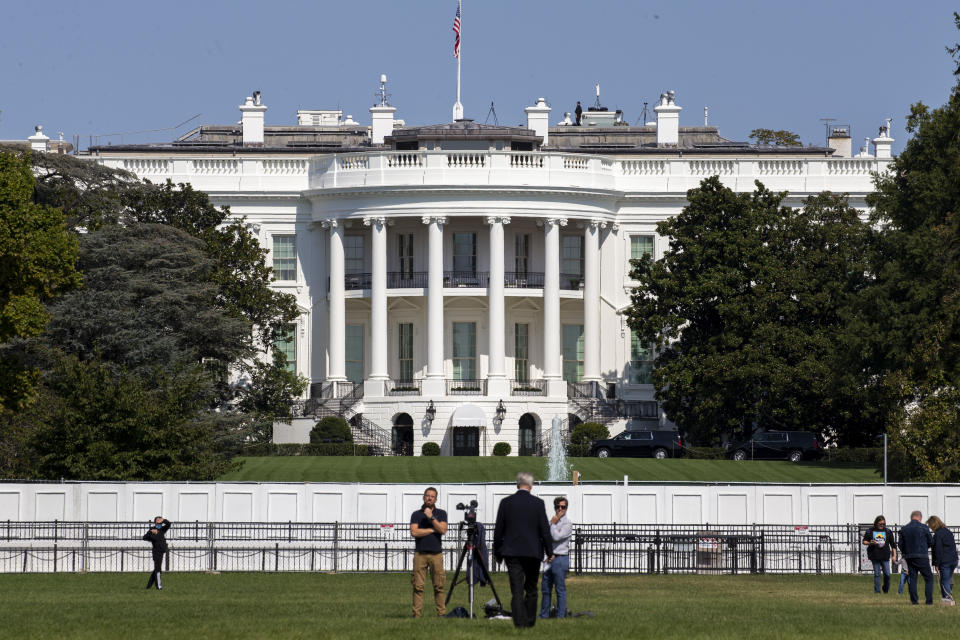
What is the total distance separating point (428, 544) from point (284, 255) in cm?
6079

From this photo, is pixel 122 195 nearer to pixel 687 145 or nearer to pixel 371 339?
pixel 371 339

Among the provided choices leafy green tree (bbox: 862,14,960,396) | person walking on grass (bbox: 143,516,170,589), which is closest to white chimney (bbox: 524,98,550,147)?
leafy green tree (bbox: 862,14,960,396)

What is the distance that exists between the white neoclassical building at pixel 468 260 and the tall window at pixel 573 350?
0.08 m

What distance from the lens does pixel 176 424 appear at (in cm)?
5138

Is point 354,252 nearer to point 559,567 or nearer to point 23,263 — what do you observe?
point 23,263

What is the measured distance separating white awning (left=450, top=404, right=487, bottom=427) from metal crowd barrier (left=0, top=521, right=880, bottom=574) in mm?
33744

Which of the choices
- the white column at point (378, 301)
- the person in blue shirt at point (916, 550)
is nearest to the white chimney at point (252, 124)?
the white column at point (378, 301)

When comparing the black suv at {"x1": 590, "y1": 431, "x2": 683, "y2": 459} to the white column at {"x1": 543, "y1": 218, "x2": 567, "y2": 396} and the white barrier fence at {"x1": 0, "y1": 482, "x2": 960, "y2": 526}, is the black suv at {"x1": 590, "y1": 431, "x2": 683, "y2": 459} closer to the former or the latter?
the white column at {"x1": 543, "y1": 218, "x2": 567, "y2": 396}

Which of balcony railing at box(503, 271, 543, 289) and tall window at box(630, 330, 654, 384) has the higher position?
balcony railing at box(503, 271, 543, 289)

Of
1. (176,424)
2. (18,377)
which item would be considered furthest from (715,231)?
(18,377)

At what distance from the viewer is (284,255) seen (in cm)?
8562

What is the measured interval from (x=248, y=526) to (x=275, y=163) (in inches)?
1758

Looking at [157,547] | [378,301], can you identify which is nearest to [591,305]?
[378,301]

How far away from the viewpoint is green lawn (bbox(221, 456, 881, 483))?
196 feet
